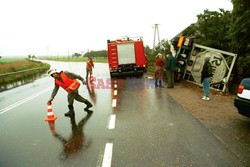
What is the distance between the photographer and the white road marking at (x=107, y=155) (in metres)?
3.78

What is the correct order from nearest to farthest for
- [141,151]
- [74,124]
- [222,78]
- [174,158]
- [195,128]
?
[174,158], [141,151], [195,128], [74,124], [222,78]

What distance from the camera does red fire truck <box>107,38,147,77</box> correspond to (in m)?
17.0

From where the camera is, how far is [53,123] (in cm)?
632

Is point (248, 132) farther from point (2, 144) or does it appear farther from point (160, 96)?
point (2, 144)

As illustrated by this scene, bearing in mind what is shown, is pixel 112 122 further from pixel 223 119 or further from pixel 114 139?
pixel 223 119

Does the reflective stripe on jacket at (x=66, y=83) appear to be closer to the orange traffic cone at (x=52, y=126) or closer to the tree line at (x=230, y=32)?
the orange traffic cone at (x=52, y=126)

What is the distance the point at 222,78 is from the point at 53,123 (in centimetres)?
875

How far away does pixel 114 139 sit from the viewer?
4.84 metres

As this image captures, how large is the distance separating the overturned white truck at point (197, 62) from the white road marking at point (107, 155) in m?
7.92

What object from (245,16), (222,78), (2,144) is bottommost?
(2,144)

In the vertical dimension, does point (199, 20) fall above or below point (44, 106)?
above

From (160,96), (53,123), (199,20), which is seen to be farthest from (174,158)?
(199,20)

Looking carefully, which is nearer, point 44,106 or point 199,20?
point 44,106

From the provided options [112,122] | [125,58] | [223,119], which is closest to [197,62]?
[125,58]
